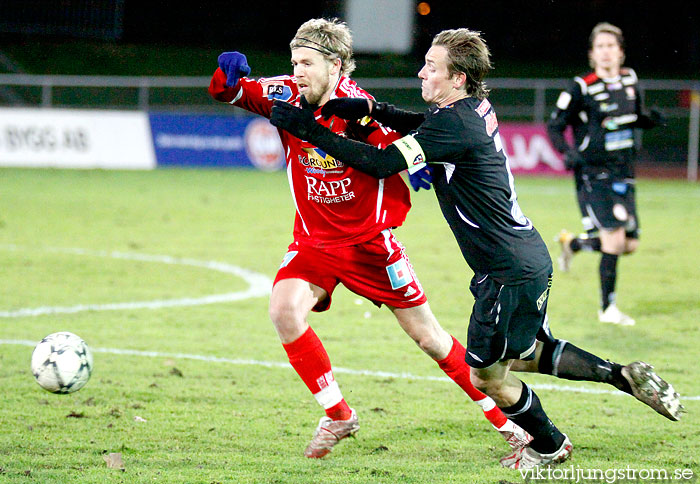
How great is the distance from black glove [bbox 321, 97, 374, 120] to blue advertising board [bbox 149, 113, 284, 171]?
58.4 ft

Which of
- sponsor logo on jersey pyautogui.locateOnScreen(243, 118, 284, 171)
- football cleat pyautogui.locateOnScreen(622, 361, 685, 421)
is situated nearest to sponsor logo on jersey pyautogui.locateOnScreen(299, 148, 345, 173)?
football cleat pyautogui.locateOnScreen(622, 361, 685, 421)

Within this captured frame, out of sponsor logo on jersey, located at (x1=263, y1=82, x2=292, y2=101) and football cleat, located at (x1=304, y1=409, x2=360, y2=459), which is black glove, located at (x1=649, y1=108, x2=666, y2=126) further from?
football cleat, located at (x1=304, y1=409, x2=360, y2=459)

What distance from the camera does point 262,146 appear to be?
2225cm

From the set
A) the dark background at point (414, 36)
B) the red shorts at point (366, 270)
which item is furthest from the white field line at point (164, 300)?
the dark background at point (414, 36)

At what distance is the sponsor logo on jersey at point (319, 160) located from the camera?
183 inches

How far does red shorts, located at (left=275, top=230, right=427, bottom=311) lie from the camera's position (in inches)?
187

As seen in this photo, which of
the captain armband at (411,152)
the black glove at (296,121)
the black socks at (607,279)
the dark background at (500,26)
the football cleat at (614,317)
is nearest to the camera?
the captain armband at (411,152)

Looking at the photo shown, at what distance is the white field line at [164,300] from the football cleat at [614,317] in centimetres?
311

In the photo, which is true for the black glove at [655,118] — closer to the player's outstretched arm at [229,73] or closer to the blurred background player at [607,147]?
the blurred background player at [607,147]

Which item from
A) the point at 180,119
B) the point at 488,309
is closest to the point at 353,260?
the point at 488,309

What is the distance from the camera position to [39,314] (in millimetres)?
7504

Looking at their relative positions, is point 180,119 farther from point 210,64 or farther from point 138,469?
point 138,469

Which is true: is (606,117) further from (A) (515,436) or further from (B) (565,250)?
(A) (515,436)

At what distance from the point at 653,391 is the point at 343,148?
A: 183cm
